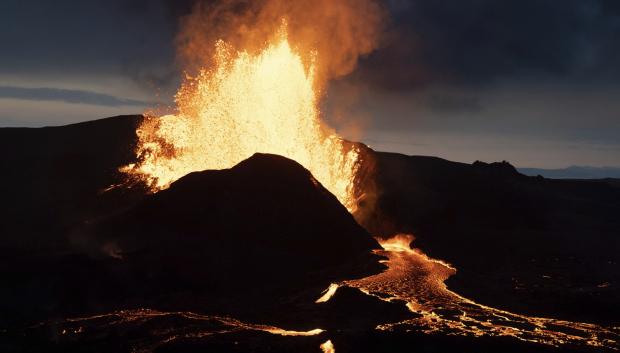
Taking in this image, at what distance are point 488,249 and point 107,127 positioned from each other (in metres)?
42.6

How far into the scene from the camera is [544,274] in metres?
37.9

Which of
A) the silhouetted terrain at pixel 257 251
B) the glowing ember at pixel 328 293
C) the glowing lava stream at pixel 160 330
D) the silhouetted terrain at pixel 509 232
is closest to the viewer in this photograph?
the glowing lava stream at pixel 160 330

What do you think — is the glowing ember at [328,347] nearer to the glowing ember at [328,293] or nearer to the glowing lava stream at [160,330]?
the glowing lava stream at [160,330]

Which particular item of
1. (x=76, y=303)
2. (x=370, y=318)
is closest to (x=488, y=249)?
(x=370, y=318)

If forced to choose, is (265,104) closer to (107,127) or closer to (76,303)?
(107,127)

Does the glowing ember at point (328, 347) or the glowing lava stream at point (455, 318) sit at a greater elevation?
the glowing lava stream at point (455, 318)

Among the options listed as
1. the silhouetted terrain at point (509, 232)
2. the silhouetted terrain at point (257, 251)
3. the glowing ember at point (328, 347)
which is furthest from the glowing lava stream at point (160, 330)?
the silhouetted terrain at point (509, 232)

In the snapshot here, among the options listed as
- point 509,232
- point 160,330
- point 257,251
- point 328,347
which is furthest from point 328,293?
point 509,232

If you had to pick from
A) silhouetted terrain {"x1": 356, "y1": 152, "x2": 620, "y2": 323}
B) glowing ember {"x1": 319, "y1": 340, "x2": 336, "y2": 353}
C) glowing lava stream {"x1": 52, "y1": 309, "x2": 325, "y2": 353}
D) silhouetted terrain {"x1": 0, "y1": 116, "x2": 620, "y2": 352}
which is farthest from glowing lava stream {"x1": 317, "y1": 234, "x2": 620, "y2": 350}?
glowing lava stream {"x1": 52, "y1": 309, "x2": 325, "y2": 353}

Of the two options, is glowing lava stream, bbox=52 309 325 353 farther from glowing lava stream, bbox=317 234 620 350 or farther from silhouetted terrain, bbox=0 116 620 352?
glowing lava stream, bbox=317 234 620 350

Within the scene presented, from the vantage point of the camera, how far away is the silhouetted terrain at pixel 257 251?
25734 mm

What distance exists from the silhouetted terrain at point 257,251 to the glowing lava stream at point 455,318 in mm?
991

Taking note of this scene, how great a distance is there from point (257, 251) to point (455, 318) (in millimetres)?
13187

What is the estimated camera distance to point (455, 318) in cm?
2633
